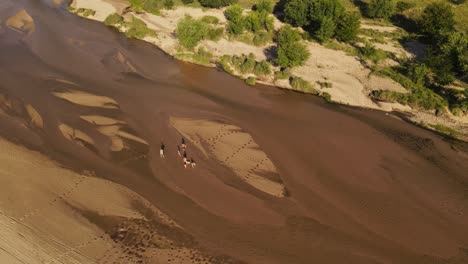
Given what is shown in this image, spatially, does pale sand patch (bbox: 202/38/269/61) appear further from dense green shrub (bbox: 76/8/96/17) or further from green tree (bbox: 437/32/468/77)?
dense green shrub (bbox: 76/8/96/17)

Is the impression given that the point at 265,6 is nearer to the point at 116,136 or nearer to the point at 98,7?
the point at 98,7

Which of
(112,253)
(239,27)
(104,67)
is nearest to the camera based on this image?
(112,253)

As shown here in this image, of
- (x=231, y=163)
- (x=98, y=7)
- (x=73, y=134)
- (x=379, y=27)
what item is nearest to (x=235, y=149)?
(x=231, y=163)

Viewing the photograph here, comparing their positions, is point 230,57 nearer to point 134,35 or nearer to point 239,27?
point 239,27

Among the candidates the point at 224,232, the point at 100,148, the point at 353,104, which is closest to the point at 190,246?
the point at 224,232

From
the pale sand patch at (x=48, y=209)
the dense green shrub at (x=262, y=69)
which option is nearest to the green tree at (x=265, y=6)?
the dense green shrub at (x=262, y=69)

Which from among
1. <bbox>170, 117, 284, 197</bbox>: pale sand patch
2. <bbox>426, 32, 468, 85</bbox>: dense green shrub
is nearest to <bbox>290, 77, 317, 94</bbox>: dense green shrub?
<bbox>170, 117, 284, 197</bbox>: pale sand patch
